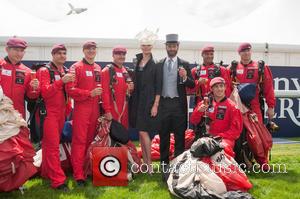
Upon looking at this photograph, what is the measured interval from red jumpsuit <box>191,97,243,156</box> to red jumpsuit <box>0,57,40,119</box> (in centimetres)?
247

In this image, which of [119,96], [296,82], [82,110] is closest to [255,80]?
[119,96]

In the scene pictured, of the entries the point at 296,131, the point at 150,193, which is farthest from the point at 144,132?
the point at 296,131

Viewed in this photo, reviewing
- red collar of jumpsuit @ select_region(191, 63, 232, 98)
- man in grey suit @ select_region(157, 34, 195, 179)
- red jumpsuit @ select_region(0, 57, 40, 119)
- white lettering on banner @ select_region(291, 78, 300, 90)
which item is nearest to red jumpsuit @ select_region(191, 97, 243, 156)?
man in grey suit @ select_region(157, 34, 195, 179)

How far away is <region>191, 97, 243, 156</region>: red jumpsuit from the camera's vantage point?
492 centimetres

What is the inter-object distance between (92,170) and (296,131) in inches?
221

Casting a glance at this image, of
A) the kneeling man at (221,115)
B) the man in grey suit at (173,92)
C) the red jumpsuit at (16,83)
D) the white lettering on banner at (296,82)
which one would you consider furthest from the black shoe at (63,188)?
the white lettering on banner at (296,82)

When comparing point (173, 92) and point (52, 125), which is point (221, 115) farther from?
point (52, 125)

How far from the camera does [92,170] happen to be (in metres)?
4.93

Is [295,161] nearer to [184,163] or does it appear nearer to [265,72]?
[265,72]

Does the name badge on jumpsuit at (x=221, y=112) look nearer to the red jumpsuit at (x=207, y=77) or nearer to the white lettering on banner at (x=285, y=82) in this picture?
the red jumpsuit at (x=207, y=77)

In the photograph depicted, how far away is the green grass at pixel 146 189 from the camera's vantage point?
4.34m

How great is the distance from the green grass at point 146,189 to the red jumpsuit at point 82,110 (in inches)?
14.1

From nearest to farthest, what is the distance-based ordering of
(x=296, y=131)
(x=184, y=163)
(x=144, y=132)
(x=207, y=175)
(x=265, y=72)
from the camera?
(x=207, y=175), (x=184, y=163), (x=144, y=132), (x=265, y=72), (x=296, y=131)

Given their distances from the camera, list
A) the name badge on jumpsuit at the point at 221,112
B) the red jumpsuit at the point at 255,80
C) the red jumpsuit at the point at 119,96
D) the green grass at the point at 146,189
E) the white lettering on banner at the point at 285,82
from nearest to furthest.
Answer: the green grass at the point at 146,189 < the name badge on jumpsuit at the point at 221,112 < the red jumpsuit at the point at 119,96 < the red jumpsuit at the point at 255,80 < the white lettering on banner at the point at 285,82
